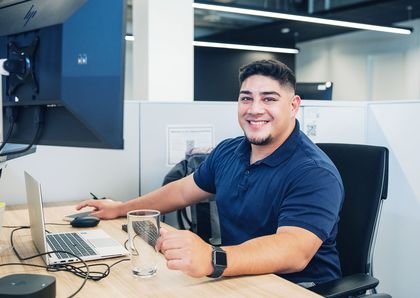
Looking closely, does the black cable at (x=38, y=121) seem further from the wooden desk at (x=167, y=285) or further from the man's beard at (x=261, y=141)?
the man's beard at (x=261, y=141)

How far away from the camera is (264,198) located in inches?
56.1

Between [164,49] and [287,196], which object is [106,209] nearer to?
[287,196]

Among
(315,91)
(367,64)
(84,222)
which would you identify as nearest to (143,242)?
(84,222)

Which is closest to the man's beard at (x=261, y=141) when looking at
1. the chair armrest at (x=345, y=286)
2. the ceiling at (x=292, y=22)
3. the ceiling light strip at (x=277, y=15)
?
the chair armrest at (x=345, y=286)

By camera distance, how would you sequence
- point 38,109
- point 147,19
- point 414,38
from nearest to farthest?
point 38,109 < point 147,19 < point 414,38

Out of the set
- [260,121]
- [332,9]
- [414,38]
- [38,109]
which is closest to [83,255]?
[38,109]

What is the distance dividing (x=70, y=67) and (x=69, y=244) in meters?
0.54

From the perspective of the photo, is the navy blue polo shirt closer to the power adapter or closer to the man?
the man

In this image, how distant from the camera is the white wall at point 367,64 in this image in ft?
23.6

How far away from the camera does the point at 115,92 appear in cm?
103

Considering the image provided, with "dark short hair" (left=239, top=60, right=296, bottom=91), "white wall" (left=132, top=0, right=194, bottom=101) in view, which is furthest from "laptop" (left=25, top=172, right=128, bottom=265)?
"white wall" (left=132, top=0, right=194, bottom=101)

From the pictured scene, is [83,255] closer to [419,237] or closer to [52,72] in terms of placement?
[52,72]

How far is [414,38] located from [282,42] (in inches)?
92.4

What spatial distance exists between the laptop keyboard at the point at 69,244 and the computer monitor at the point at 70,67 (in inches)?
12.2
